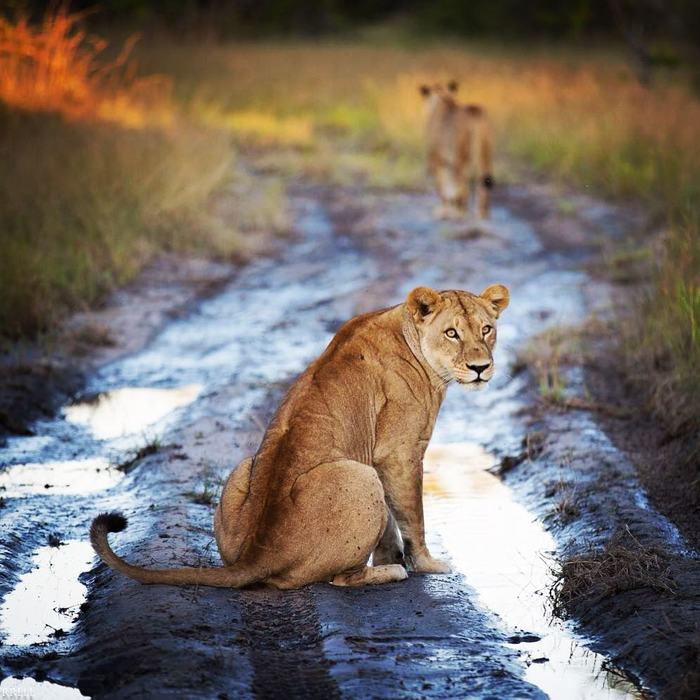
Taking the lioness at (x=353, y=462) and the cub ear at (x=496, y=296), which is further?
the cub ear at (x=496, y=296)

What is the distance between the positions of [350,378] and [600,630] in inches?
50.0

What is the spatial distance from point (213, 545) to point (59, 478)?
4.27ft

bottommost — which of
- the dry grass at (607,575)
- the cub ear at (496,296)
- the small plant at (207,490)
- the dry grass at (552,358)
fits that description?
the small plant at (207,490)

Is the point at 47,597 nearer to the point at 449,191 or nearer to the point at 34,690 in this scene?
the point at 34,690

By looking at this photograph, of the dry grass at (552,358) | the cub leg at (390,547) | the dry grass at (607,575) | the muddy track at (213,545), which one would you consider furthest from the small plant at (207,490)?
the dry grass at (552,358)

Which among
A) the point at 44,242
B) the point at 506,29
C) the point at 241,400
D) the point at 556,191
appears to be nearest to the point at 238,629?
the point at 241,400

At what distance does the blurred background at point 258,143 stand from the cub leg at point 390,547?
2007 mm

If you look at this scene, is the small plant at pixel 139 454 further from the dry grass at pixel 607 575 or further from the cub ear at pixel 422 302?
the dry grass at pixel 607 575

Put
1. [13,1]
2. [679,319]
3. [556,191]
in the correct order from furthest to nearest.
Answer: [13,1]
[556,191]
[679,319]

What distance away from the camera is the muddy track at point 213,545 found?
3.75 metres

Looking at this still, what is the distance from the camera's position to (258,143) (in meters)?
17.7

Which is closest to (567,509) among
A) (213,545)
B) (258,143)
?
(213,545)

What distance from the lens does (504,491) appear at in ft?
19.5

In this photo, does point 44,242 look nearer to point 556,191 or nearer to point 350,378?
point 350,378
